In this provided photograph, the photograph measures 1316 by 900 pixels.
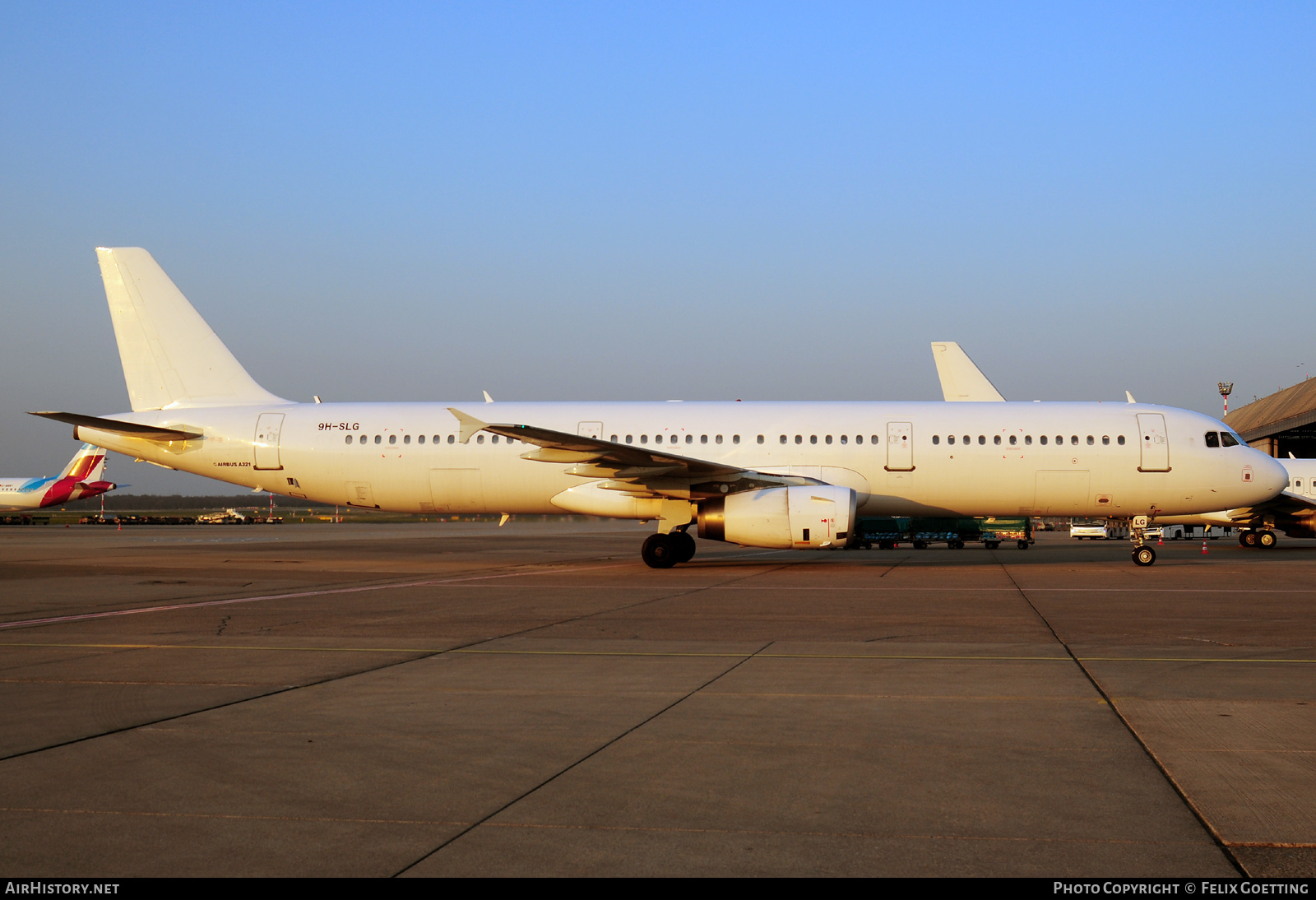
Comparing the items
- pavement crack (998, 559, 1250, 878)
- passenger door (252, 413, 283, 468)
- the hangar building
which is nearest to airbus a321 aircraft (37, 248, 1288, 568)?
passenger door (252, 413, 283, 468)

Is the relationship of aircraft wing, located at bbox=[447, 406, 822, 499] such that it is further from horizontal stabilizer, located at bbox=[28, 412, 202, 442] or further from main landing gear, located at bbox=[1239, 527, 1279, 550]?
main landing gear, located at bbox=[1239, 527, 1279, 550]

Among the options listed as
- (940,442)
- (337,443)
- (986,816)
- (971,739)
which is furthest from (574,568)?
(986,816)

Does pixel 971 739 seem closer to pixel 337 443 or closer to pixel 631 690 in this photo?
pixel 631 690

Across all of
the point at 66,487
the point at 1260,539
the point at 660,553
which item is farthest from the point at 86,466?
the point at 1260,539

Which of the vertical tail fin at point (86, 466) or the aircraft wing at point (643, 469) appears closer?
the aircraft wing at point (643, 469)

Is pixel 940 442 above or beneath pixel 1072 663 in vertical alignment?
above

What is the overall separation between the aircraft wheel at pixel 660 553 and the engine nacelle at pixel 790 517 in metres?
1.62

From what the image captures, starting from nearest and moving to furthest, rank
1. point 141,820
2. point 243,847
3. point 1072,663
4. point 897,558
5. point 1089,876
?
point 1089,876, point 243,847, point 141,820, point 1072,663, point 897,558

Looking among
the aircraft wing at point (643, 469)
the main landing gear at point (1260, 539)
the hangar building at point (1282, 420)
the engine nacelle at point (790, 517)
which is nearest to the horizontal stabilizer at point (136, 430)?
the aircraft wing at point (643, 469)

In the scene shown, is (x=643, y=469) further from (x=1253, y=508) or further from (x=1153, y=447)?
(x=1253, y=508)

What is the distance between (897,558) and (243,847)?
73.8ft

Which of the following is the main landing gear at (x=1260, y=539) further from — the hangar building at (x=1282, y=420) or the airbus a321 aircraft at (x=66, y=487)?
the airbus a321 aircraft at (x=66, y=487)

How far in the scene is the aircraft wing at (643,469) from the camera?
18.1 meters

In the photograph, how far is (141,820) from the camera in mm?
4031
